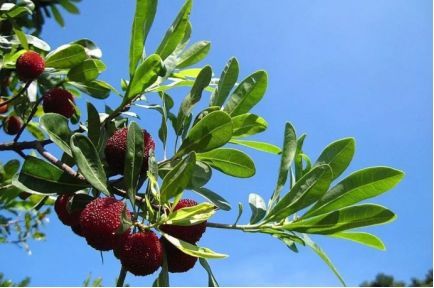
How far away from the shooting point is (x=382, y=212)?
1.60 metres

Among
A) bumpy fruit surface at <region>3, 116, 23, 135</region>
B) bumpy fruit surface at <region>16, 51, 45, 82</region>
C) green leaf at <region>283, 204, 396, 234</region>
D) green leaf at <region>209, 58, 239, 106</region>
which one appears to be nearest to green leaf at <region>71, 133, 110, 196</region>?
green leaf at <region>209, 58, 239, 106</region>

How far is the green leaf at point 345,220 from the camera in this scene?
1.60 meters

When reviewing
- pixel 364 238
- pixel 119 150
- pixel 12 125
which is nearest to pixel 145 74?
pixel 119 150

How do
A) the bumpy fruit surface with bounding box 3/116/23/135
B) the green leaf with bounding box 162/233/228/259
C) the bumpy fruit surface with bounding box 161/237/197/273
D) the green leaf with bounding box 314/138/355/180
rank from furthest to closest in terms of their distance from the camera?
the bumpy fruit surface with bounding box 3/116/23/135 → the green leaf with bounding box 314/138/355/180 → the bumpy fruit surface with bounding box 161/237/197/273 → the green leaf with bounding box 162/233/228/259

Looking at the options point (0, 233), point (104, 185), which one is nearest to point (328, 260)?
point (104, 185)

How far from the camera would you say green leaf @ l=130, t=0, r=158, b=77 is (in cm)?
165

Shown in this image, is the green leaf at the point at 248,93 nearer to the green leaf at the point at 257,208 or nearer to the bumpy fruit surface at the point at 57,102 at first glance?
the green leaf at the point at 257,208

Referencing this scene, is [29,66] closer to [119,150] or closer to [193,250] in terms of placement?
[119,150]

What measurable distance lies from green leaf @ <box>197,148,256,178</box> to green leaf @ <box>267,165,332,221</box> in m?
0.14

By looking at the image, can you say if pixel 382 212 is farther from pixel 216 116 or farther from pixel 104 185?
pixel 104 185

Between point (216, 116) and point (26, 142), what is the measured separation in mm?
641

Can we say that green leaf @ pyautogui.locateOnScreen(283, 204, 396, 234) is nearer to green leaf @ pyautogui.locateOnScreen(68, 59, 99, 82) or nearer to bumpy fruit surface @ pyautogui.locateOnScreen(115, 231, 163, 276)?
bumpy fruit surface @ pyautogui.locateOnScreen(115, 231, 163, 276)

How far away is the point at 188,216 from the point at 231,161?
0.35 metres

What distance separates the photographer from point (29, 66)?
2.13 metres
